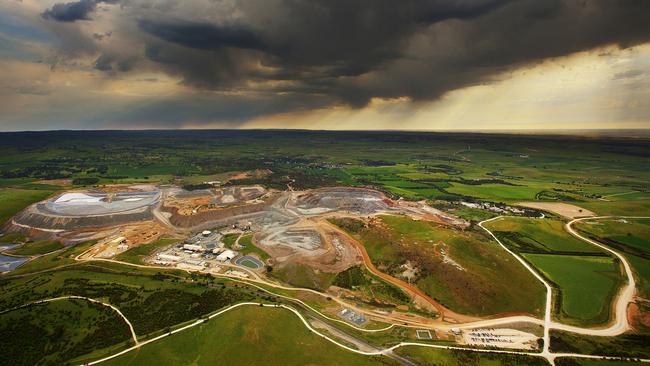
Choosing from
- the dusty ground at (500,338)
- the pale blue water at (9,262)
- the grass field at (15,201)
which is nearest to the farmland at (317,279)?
the dusty ground at (500,338)

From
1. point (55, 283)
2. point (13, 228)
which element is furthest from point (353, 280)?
point (13, 228)

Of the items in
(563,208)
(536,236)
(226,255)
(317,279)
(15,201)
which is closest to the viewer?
→ (317,279)

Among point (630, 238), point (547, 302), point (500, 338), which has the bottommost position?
point (500, 338)

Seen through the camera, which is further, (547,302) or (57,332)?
(547,302)

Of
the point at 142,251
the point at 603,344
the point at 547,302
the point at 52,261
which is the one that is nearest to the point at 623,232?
the point at 547,302

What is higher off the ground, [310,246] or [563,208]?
[563,208]

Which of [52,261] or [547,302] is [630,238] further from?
[52,261]

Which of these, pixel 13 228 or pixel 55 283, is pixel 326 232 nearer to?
pixel 55 283

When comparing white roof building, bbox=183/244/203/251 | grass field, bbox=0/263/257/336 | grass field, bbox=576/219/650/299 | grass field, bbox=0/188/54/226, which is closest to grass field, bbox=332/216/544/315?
grass field, bbox=576/219/650/299

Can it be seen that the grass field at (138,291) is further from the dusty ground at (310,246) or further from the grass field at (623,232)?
the grass field at (623,232)

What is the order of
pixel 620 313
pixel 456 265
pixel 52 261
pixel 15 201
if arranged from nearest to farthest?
pixel 620 313, pixel 456 265, pixel 52 261, pixel 15 201
